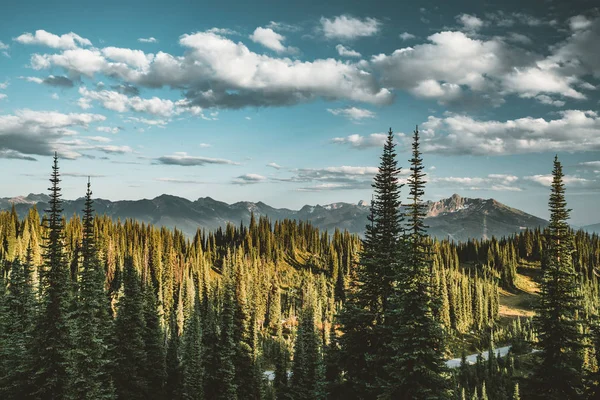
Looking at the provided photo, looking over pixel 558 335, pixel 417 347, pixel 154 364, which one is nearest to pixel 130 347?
pixel 154 364

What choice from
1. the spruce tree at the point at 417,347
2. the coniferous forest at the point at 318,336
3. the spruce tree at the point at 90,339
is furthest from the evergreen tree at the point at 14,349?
the spruce tree at the point at 417,347

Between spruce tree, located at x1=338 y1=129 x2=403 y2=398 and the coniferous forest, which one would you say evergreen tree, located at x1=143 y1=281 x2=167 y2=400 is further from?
spruce tree, located at x1=338 y1=129 x2=403 y2=398

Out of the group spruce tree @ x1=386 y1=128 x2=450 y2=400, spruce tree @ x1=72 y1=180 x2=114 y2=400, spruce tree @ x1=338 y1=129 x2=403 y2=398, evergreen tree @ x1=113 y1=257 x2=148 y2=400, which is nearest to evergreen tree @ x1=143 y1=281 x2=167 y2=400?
evergreen tree @ x1=113 y1=257 x2=148 y2=400

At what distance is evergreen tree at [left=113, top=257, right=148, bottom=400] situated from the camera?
40.1 metres

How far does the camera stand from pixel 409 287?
22312 millimetres

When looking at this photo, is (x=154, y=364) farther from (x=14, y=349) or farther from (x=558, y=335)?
(x=558, y=335)

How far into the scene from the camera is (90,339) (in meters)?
34.4

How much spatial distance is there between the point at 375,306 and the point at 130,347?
27441 millimetres

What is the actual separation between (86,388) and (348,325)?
72.8 ft

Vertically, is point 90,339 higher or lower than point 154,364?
higher

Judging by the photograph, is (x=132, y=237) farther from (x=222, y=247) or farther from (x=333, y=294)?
(x=333, y=294)

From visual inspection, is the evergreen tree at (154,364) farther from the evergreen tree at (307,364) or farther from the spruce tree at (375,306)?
the spruce tree at (375,306)

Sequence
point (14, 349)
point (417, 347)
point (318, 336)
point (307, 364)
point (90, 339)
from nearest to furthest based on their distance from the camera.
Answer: point (417, 347)
point (90, 339)
point (14, 349)
point (307, 364)
point (318, 336)

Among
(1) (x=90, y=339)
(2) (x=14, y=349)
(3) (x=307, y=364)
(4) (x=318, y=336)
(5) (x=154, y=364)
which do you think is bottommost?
(5) (x=154, y=364)
